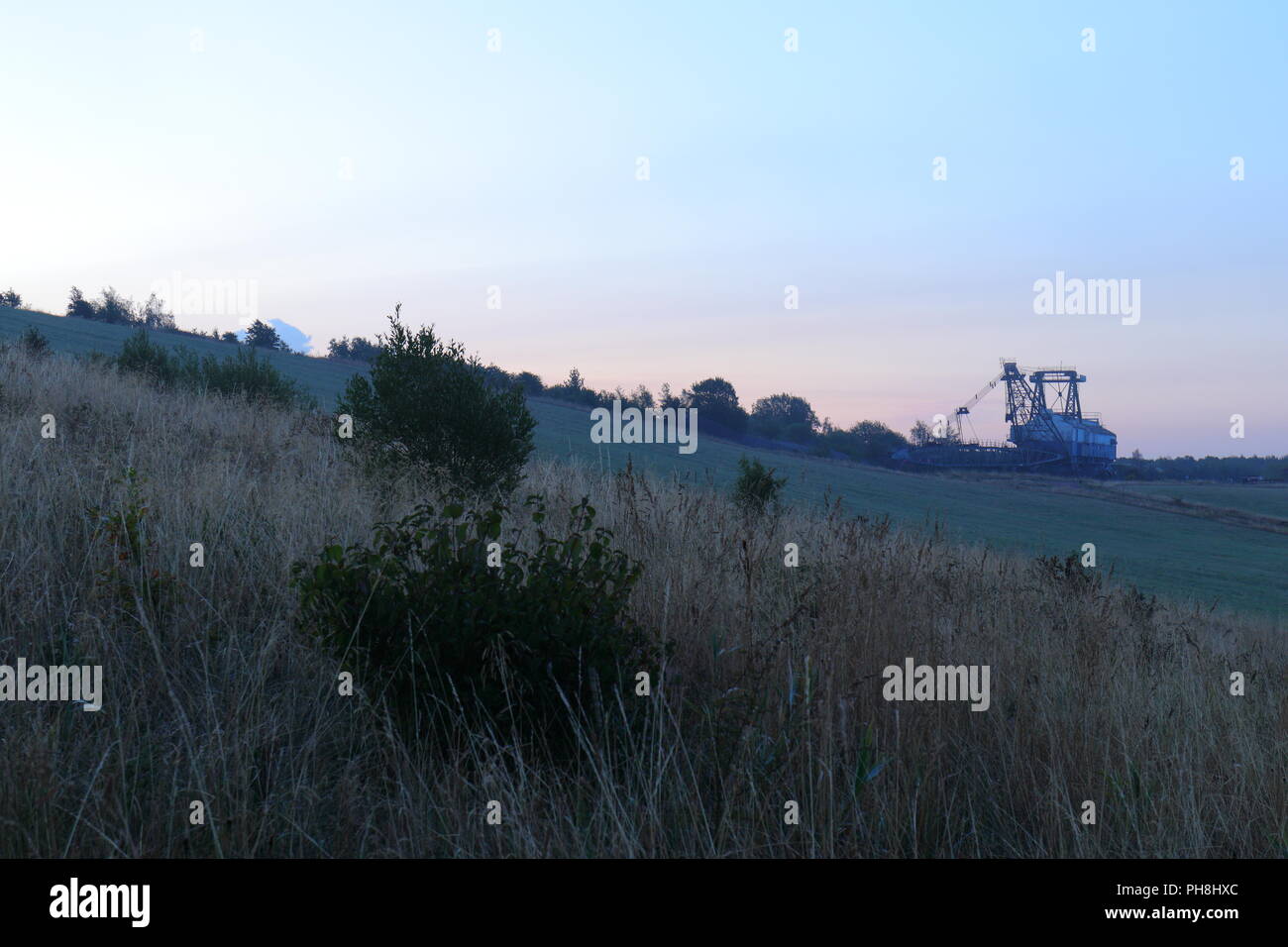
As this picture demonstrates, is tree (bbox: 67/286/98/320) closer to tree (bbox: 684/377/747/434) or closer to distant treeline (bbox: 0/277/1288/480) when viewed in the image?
distant treeline (bbox: 0/277/1288/480)

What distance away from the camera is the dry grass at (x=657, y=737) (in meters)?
2.66

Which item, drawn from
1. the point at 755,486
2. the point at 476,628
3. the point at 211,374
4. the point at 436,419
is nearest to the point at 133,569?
the point at 476,628

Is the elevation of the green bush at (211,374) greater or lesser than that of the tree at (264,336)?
lesser

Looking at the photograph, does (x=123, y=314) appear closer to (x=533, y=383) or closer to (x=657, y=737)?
(x=533, y=383)

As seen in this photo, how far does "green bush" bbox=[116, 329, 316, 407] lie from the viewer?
1464 cm

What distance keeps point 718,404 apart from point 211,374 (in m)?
43.9

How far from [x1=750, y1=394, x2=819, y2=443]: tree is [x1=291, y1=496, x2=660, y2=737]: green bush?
61590mm

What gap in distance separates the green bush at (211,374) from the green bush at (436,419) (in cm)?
618

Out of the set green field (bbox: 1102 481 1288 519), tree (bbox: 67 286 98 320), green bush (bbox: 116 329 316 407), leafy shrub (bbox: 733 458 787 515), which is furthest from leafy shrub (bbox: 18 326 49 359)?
green field (bbox: 1102 481 1288 519)

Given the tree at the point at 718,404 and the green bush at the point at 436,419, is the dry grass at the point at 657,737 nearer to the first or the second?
the green bush at the point at 436,419

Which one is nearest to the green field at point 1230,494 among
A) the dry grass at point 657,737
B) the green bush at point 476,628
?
the dry grass at point 657,737

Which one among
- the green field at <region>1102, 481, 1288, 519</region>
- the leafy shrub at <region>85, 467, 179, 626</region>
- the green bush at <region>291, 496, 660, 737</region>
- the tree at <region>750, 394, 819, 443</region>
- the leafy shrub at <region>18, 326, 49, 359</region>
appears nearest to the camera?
the green bush at <region>291, 496, 660, 737</region>
